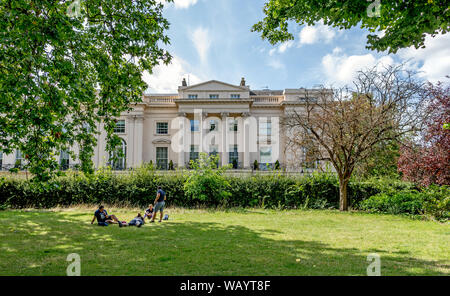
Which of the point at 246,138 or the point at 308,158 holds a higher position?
the point at 246,138

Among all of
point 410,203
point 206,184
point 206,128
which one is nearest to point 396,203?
point 410,203

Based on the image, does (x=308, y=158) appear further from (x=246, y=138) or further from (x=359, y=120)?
(x=246, y=138)

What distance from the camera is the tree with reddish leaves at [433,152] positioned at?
11.9 meters

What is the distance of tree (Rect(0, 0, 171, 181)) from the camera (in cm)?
635

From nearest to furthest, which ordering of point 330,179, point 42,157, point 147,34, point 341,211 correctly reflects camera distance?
1. point 42,157
2. point 147,34
3. point 341,211
4. point 330,179

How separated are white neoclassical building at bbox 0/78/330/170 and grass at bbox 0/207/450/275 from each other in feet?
86.3

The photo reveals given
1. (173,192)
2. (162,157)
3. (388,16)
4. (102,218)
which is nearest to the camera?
(388,16)

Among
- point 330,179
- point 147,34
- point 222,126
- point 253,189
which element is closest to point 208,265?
point 147,34

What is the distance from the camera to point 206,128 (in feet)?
123

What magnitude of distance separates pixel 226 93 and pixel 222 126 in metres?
4.71

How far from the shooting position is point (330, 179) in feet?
59.7

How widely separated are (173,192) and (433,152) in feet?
48.0

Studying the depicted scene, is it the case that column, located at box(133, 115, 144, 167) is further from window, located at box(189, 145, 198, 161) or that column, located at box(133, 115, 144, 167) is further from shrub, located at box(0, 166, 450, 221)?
shrub, located at box(0, 166, 450, 221)

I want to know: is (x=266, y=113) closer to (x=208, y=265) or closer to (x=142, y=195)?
(x=142, y=195)
